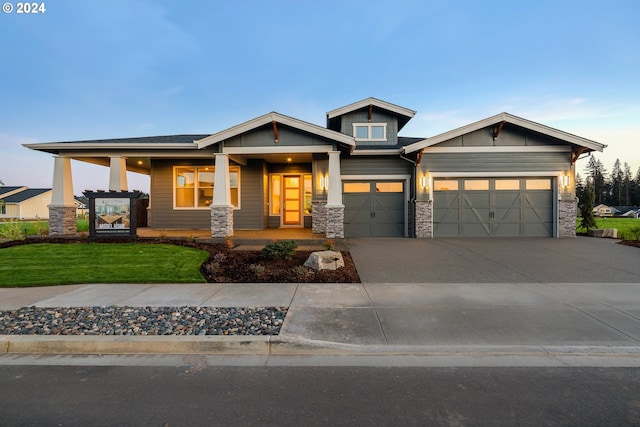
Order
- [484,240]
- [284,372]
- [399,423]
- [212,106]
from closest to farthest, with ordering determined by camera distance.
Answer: [399,423], [284,372], [484,240], [212,106]

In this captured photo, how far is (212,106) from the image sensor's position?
3644cm

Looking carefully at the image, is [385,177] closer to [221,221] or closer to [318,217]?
[318,217]

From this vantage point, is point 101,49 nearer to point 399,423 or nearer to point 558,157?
point 399,423

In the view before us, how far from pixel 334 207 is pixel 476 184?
706cm

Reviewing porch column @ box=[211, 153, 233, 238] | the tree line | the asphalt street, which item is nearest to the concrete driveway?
the asphalt street

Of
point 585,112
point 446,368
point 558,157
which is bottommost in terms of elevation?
point 446,368

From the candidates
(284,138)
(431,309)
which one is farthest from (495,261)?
(284,138)

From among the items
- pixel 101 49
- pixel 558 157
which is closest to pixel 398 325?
pixel 558 157

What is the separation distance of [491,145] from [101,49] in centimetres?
2330

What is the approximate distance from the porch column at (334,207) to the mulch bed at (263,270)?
6.97ft

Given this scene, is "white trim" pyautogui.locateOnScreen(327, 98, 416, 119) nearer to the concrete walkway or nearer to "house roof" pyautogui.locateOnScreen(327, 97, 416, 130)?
"house roof" pyautogui.locateOnScreen(327, 97, 416, 130)

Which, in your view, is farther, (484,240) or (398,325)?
(484,240)

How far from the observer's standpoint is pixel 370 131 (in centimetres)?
1628

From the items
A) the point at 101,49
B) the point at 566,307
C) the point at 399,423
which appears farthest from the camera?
the point at 101,49
